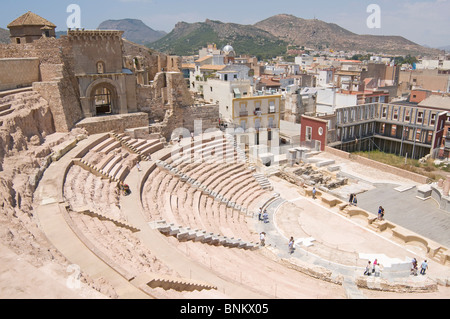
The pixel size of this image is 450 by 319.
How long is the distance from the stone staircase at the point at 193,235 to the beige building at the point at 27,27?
68.5ft

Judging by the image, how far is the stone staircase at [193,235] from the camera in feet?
43.4

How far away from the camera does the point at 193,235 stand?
45.1 ft

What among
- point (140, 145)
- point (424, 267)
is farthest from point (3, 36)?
point (424, 267)

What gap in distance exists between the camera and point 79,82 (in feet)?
72.7

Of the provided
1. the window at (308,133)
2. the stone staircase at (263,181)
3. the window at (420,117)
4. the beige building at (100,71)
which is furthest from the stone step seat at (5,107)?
the window at (420,117)

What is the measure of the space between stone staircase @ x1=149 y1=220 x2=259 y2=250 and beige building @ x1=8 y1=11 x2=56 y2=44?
822 inches

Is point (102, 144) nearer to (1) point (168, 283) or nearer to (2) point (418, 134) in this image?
(1) point (168, 283)

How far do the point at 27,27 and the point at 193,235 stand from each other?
76.0 ft

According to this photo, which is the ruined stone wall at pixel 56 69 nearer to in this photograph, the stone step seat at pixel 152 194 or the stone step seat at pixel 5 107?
the stone step seat at pixel 5 107

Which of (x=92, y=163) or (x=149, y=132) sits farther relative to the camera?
(x=149, y=132)

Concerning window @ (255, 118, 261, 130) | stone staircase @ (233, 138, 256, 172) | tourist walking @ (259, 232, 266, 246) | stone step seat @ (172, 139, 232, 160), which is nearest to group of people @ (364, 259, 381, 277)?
tourist walking @ (259, 232, 266, 246)
